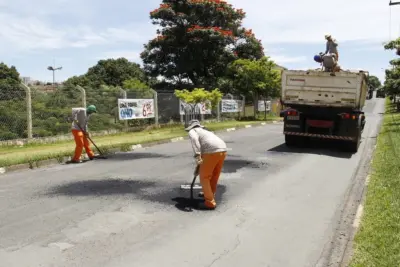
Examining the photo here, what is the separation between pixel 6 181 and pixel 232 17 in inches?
960

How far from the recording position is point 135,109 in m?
19.5

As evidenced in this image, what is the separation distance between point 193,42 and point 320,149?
52.3 ft

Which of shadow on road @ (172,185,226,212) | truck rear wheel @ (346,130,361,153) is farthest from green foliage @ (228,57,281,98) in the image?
shadow on road @ (172,185,226,212)

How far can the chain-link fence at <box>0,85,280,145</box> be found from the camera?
13867 mm

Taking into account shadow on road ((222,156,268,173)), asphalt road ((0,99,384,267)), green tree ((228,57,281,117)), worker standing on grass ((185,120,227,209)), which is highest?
green tree ((228,57,281,117))

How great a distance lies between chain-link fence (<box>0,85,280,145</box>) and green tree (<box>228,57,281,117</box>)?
261 inches

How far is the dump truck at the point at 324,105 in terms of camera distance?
13.1 m

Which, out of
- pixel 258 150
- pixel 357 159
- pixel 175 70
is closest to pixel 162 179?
pixel 258 150

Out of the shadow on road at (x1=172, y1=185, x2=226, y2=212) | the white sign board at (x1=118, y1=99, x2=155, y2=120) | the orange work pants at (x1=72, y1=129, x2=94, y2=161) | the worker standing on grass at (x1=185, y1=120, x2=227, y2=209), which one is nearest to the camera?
the worker standing on grass at (x1=185, y1=120, x2=227, y2=209)

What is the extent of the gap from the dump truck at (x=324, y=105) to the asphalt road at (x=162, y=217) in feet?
11.6

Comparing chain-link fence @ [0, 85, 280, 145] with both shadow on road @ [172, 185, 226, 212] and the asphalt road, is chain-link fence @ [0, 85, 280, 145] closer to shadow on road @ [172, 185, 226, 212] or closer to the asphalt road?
the asphalt road

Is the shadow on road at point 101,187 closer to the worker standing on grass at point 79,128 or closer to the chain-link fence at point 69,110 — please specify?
the worker standing on grass at point 79,128

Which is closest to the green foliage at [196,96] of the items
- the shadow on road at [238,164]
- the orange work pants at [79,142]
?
the shadow on road at [238,164]

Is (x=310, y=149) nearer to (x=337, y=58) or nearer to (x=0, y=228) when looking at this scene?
(x=337, y=58)
